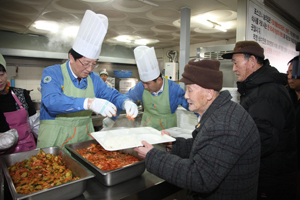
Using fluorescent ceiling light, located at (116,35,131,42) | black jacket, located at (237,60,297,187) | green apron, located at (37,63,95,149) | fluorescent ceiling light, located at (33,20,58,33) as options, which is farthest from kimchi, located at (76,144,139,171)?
fluorescent ceiling light, located at (116,35,131,42)

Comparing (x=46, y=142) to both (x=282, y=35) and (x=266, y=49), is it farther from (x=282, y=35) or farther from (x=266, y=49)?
(x=282, y=35)

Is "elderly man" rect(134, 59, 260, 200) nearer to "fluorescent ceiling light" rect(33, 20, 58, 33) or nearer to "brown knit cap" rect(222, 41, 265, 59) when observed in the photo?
"brown knit cap" rect(222, 41, 265, 59)

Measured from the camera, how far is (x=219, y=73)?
1295mm

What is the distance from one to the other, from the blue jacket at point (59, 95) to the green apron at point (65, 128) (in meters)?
0.05

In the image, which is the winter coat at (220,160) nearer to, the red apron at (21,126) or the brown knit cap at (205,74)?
the brown knit cap at (205,74)

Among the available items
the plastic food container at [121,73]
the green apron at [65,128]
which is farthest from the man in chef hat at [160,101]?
the plastic food container at [121,73]

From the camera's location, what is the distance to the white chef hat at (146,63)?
2613mm

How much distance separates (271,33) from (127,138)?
3.56 meters

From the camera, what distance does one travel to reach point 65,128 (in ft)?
6.34

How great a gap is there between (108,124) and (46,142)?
34.0 inches

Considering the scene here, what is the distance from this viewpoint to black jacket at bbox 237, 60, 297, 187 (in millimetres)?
1668

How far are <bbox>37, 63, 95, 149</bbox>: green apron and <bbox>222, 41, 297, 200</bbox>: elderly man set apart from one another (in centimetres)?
166

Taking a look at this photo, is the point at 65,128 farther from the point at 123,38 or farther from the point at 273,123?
the point at 123,38

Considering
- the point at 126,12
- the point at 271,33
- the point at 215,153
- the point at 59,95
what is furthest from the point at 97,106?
the point at 271,33
